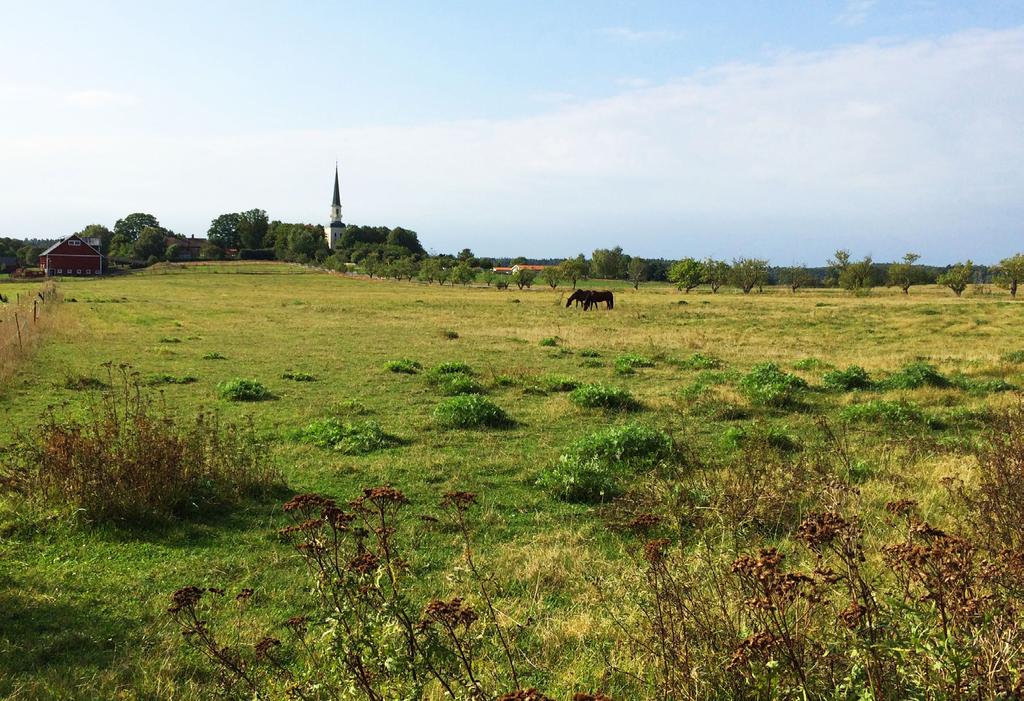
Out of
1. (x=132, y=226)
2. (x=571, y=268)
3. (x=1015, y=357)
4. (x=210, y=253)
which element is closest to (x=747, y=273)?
(x=571, y=268)

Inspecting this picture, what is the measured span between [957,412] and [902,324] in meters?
24.7

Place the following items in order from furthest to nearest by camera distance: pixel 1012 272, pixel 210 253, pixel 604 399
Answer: pixel 210 253
pixel 1012 272
pixel 604 399

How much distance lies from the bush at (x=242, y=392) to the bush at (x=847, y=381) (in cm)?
1417

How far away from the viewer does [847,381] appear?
56.1 ft

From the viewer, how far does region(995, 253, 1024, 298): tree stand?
249ft

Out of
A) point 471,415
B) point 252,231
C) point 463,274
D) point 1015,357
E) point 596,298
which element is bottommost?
point 471,415

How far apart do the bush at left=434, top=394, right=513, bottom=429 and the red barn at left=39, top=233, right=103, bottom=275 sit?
382ft

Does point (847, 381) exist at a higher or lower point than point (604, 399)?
higher

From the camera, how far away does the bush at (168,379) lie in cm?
1805

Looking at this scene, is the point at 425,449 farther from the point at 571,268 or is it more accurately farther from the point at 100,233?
the point at 100,233

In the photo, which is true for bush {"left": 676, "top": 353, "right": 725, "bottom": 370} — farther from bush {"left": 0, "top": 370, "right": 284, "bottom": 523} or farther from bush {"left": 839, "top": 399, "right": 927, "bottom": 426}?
bush {"left": 0, "top": 370, "right": 284, "bottom": 523}

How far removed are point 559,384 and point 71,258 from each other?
4623 inches

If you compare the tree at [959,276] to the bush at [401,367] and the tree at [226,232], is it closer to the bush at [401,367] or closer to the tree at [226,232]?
the bush at [401,367]

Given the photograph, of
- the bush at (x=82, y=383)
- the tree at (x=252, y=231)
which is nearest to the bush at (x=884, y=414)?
the bush at (x=82, y=383)
